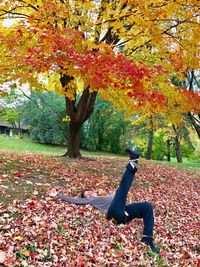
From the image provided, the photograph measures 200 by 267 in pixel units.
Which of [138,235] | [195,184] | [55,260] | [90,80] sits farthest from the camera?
[195,184]

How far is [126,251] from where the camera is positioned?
5.32 metres

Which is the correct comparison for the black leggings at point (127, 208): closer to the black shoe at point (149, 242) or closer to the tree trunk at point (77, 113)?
the black shoe at point (149, 242)

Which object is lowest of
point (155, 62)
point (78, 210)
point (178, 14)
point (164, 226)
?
point (164, 226)

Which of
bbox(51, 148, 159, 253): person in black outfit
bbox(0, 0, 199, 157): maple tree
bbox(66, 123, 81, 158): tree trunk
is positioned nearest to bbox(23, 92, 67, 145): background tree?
bbox(66, 123, 81, 158): tree trunk

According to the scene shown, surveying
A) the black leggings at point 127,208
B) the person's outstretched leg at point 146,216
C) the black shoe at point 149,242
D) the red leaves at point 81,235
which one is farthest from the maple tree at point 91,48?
the black shoe at point 149,242

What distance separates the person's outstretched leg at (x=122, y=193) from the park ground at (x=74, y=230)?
0.31 metres

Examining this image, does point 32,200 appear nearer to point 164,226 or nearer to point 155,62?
point 164,226

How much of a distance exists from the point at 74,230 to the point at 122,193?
1012mm

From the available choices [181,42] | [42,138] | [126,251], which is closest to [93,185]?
[126,251]

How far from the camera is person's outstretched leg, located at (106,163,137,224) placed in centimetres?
570

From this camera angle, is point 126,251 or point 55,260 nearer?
point 55,260

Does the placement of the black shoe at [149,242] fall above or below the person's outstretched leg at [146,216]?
below

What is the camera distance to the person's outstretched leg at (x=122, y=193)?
5.70m

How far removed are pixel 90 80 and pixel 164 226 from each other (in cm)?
382
